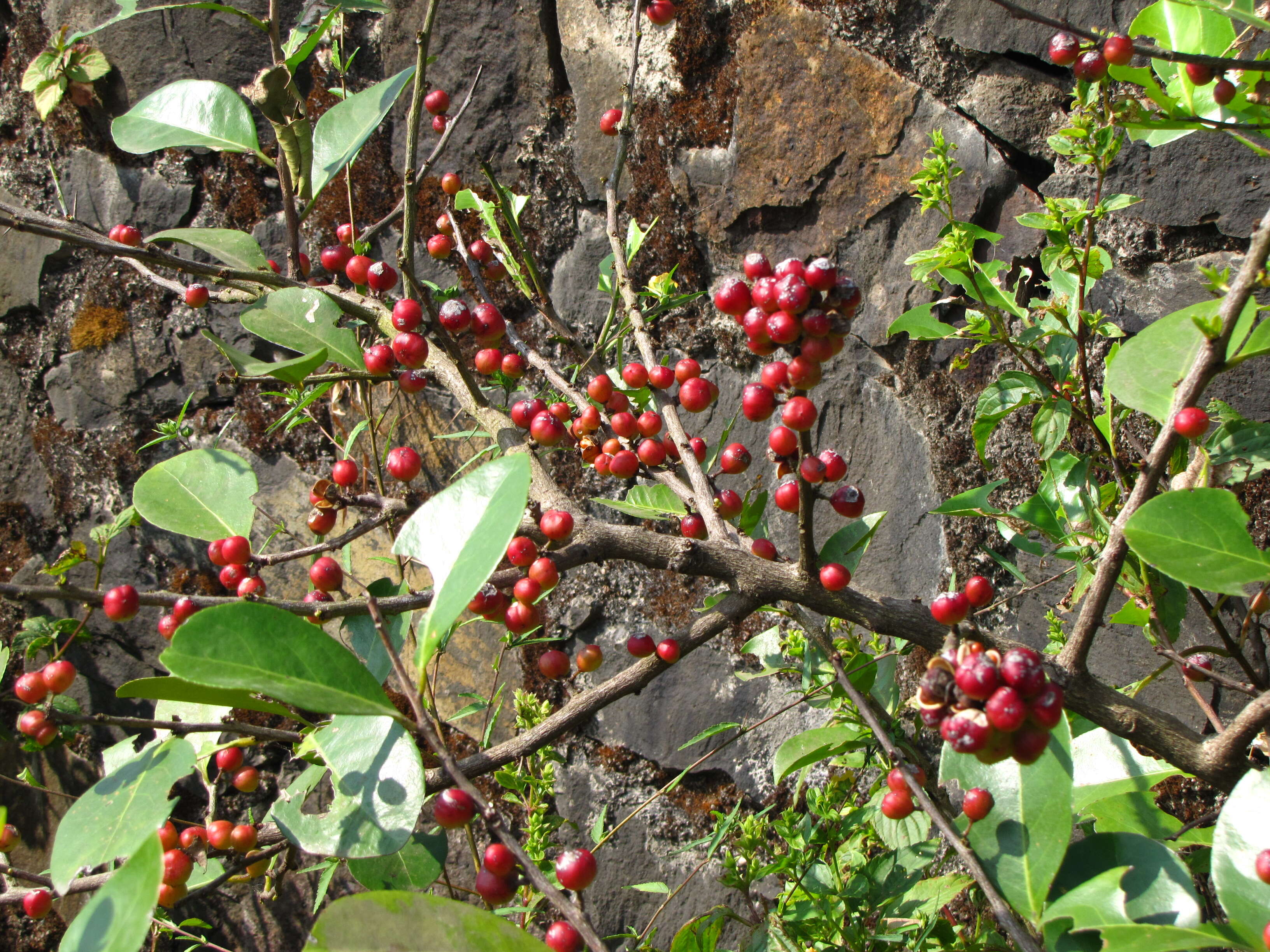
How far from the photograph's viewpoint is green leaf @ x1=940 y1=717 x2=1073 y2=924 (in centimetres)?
65

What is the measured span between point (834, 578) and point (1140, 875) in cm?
34

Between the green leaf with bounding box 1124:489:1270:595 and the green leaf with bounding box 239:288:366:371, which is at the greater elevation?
the green leaf with bounding box 239:288:366:371

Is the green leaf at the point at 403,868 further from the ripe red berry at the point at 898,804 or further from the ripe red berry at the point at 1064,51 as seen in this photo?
the ripe red berry at the point at 1064,51

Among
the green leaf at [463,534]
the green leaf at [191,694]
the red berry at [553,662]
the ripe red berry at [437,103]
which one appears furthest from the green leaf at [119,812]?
the ripe red berry at [437,103]

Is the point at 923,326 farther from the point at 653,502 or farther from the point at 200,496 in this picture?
the point at 200,496

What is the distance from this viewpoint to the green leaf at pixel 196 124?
1.05 meters

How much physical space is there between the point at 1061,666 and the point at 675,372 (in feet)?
2.19

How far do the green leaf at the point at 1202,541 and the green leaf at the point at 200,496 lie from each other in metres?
0.88

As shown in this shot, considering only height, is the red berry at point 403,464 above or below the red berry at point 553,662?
above

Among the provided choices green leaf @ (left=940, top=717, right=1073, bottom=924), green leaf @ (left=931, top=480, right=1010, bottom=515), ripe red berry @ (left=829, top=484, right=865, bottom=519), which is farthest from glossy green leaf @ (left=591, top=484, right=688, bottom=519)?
green leaf @ (left=940, top=717, right=1073, bottom=924)

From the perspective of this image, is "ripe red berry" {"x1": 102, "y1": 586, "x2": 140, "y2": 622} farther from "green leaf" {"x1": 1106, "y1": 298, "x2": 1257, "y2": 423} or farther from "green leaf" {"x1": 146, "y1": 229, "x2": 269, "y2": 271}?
"green leaf" {"x1": 1106, "y1": 298, "x2": 1257, "y2": 423}

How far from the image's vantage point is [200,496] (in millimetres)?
949

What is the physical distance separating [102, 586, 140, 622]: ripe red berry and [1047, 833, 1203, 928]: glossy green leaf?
2.86ft

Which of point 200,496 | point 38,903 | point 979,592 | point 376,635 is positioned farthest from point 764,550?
point 38,903
